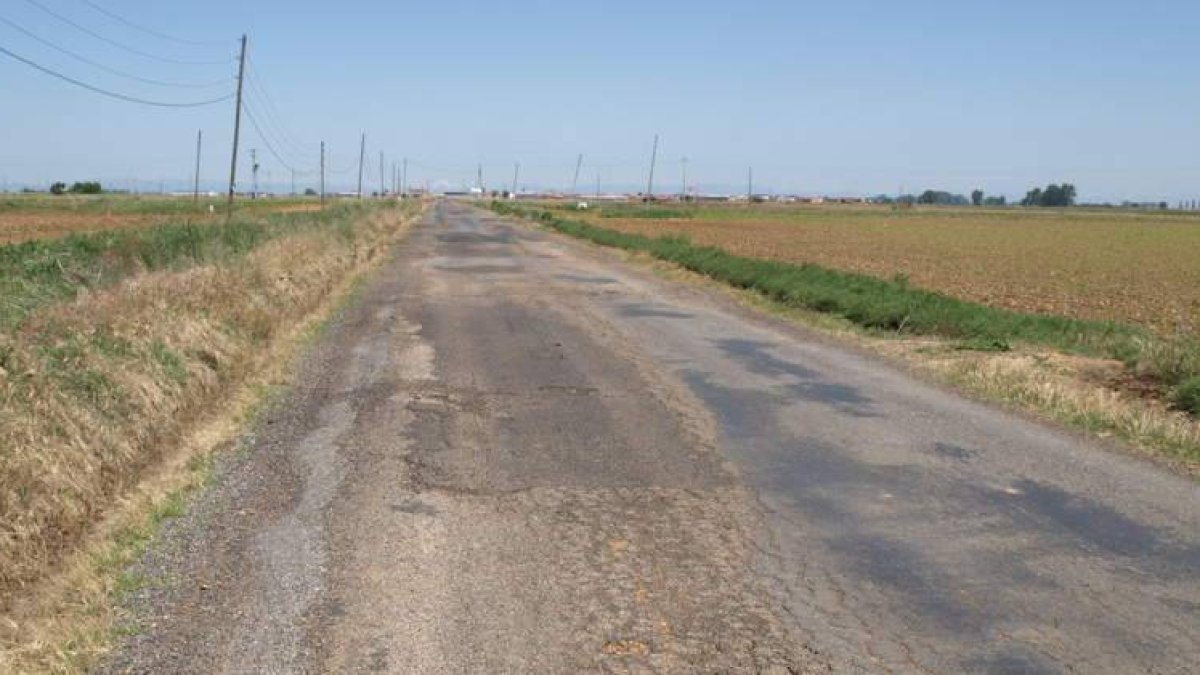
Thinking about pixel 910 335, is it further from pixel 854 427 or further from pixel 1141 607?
pixel 1141 607

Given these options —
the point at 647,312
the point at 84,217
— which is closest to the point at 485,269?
the point at 647,312

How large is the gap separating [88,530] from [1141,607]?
568 cm

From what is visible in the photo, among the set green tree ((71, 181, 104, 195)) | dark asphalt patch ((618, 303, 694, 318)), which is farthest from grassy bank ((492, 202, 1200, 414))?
green tree ((71, 181, 104, 195))

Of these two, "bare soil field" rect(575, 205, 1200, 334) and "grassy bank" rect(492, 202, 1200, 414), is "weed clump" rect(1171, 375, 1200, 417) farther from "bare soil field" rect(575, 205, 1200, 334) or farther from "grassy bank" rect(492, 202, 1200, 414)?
"bare soil field" rect(575, 205, 1200, 334)

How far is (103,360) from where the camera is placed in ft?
26.3

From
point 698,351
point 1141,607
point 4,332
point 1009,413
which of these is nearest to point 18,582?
point 4,332

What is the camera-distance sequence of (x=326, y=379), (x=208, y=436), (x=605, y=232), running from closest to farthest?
(x=208, y=436) < (x=326, y=379) < (x=605, y=232)

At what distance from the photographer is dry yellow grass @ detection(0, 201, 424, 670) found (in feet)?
17.2

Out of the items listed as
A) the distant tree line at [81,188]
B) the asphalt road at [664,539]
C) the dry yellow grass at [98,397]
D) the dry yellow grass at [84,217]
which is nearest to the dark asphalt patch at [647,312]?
the dry yellow grass at [98,397]

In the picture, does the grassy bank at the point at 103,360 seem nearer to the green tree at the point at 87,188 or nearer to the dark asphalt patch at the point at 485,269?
the dark asphalt patch at the point at 485,269

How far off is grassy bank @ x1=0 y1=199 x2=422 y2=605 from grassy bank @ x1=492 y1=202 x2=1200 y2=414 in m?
→ 9.39

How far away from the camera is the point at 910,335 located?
16.1m

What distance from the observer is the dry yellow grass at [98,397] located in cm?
525

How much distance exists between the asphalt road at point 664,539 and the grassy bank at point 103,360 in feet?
2.09
